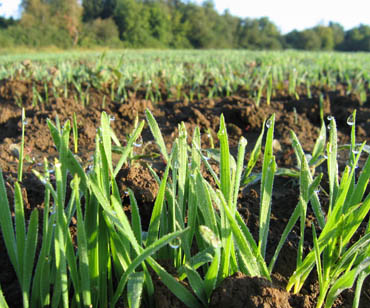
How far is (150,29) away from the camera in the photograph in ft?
148

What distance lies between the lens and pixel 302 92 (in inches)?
148

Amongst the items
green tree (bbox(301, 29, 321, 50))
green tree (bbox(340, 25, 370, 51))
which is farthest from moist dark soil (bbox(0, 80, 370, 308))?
green tree (bbox(301, 29, 321, 50))

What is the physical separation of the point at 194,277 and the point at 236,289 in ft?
0.32

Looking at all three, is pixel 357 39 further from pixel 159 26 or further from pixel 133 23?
pixel 133 23

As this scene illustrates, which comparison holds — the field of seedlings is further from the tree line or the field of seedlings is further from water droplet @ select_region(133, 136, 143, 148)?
the tree line

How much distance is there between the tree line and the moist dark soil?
30.5 meters

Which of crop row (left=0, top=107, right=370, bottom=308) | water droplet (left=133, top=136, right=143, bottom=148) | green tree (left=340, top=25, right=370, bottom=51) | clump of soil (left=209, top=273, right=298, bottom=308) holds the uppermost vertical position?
green tree (left=340, top=25, right=370, bottom=51)

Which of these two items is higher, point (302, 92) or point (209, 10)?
point (209, 10)

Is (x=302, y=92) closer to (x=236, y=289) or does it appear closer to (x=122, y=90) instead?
(x=122, y=90)

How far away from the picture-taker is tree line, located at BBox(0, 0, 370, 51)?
113 ft

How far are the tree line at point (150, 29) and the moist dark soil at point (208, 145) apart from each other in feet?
100

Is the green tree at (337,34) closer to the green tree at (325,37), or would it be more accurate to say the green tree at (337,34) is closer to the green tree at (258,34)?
the green tree at (325,37)

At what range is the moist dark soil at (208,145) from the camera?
2.67 ft

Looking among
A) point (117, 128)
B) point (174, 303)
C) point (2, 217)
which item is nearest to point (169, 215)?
point (174, 303)
